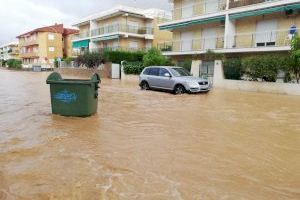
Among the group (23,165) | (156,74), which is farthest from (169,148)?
(156,74)

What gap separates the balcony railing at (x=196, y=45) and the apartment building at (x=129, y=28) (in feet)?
33.3

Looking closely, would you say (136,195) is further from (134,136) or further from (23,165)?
(134,136)

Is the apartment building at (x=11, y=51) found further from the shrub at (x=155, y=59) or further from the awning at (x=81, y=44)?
the shrub at (x=155, y=59)

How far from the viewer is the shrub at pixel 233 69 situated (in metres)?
20.6

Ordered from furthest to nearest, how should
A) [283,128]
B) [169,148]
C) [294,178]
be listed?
1. [283,128]
2. [169,148]
3. [294,178]

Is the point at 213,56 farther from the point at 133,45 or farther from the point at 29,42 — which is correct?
the point at 29,42

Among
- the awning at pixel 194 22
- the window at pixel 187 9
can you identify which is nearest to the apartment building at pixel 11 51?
the awning at pixel 194 22

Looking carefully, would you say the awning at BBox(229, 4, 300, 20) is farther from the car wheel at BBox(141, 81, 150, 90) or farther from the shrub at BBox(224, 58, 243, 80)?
the car wheel at BBox(141, 81, 150, 90)

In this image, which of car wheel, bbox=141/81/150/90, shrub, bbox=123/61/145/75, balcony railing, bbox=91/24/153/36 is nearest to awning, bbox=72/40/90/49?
balcony railing, bbox=91/24/153/36

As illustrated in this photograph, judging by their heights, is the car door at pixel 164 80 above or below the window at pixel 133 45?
below

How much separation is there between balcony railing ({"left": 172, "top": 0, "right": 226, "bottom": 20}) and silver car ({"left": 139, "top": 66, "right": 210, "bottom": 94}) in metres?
12.0

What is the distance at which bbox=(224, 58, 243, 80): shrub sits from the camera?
20.6 meters

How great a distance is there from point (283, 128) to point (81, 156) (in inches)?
224

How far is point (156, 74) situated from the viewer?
1752cm
